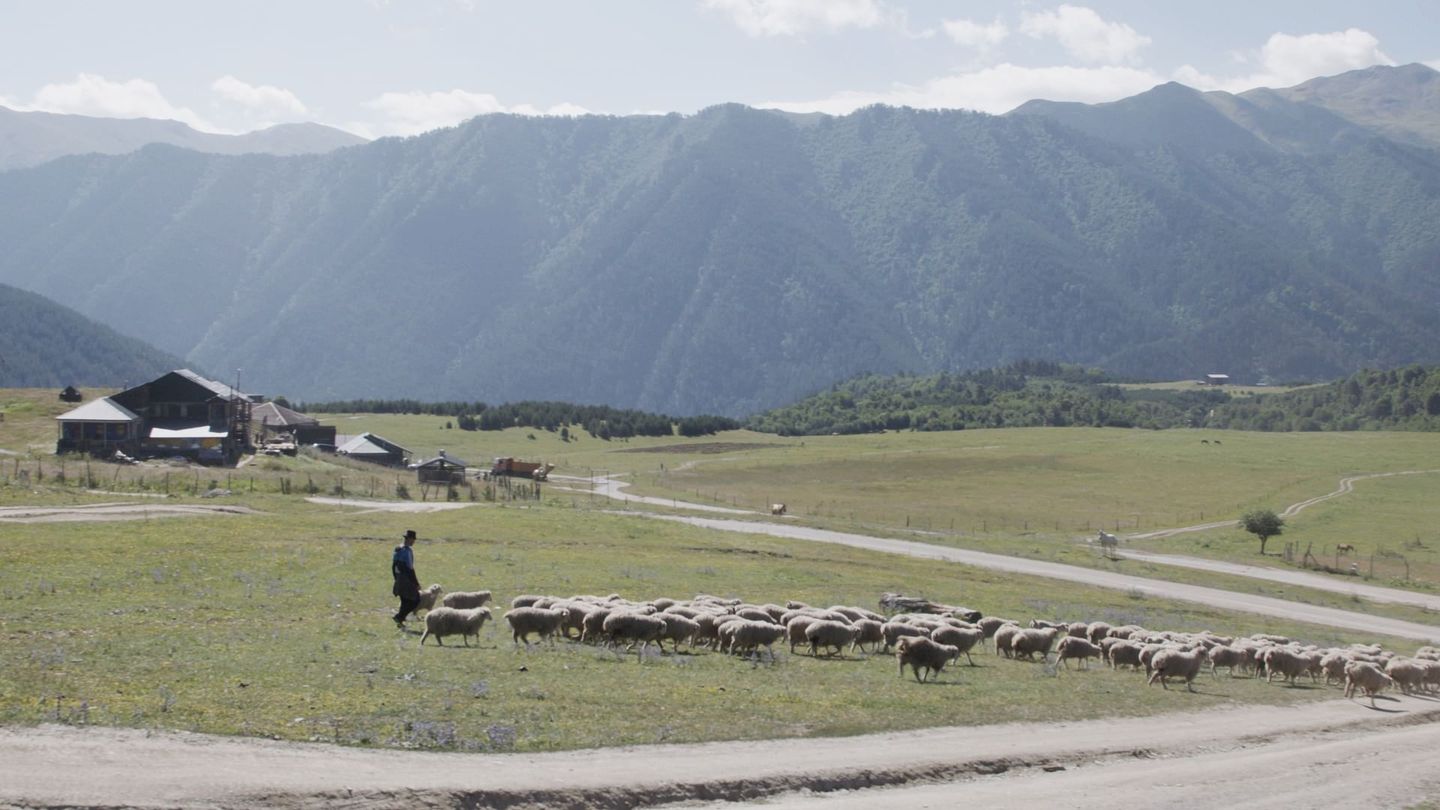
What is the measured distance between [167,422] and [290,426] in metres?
21.8

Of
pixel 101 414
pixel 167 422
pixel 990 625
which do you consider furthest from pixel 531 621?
pixel 167 422

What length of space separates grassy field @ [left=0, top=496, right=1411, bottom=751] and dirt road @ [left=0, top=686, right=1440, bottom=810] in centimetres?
72

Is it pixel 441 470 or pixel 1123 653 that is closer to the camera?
pixel 1123 653

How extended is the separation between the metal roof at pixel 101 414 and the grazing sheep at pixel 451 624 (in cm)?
7415

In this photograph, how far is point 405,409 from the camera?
195m

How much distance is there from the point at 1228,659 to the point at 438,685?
21.3m

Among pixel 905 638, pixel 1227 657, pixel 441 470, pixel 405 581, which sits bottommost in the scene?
pixel 1227 657

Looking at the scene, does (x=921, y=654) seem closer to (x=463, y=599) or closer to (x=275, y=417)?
(x=463, y=599)

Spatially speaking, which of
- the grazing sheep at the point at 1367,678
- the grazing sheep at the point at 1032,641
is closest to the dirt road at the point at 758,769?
the grazing sheep at the point at 1367,678

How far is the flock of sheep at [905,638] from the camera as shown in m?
27.0

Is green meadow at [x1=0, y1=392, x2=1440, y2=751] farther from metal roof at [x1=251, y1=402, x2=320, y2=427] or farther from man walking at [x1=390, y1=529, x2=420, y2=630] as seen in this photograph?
metal roof at [x1=251, y1=402, x2=320, y2=427]

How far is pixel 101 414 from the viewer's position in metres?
89.8

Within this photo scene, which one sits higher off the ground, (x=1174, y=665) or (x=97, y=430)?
(x=97, y=430)

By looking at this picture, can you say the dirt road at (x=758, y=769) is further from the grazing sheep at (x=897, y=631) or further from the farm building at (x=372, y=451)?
the farm building at (x=372, y=451)
